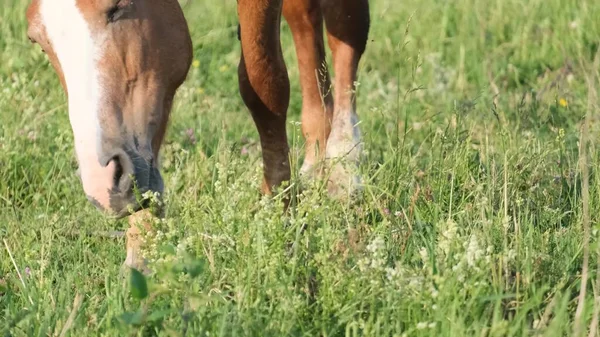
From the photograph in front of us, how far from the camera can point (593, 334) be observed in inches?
100

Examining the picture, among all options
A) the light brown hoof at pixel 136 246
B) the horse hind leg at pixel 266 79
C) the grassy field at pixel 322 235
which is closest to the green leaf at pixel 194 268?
the grassy field at pixel 322 235

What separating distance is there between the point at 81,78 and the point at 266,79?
3.51ft

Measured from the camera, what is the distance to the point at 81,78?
336 centimetres

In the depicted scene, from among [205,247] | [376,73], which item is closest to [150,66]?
[205,247]

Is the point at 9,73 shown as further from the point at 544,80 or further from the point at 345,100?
the point at 544,80

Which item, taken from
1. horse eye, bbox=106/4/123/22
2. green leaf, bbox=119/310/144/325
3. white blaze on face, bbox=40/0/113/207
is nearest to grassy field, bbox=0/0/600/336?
green leaf, bbox=119/310/144/325

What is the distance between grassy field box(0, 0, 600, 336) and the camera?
2727mm

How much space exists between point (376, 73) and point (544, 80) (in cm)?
96

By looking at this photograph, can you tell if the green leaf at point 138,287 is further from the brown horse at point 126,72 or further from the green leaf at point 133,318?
the brown horse at point 126,72

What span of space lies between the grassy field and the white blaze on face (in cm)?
28

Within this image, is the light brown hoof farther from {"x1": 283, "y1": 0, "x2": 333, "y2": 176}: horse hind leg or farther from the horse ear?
{"x1": 283, "y1": 0, "x2": 333, "y2": 176}: horse hind leg

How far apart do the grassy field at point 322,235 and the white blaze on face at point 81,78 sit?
285 mm

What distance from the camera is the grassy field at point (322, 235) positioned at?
8.95 ft

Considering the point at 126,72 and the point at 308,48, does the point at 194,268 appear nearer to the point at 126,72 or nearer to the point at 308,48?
the point at 126,72
